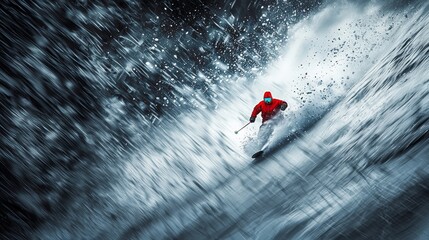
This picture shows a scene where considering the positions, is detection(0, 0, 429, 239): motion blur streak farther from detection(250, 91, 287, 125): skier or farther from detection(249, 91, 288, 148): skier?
detection(250, 91, 287, 125): skier

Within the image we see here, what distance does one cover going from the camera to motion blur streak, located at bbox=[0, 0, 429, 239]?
3.89 meters

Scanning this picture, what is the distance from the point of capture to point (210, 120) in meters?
14.7

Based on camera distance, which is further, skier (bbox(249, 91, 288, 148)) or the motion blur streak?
skier (bbox(249, 91, 288, 148))

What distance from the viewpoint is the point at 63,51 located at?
10.3 m

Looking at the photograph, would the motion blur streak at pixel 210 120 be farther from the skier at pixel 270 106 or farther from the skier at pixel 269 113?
the skier at pixel 270 106

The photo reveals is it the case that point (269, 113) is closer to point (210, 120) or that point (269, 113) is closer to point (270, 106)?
point (270, 106)

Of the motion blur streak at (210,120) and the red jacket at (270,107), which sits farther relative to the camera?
the red jacket at (270,107)

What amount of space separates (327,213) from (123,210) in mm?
6210

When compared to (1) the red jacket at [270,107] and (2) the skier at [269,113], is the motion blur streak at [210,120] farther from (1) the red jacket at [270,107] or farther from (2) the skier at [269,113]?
(1) the red jacket at [270,107]

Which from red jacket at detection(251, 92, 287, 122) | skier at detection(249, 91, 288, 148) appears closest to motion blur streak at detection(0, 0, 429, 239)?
skier at detection(249, 91, 288, 148)

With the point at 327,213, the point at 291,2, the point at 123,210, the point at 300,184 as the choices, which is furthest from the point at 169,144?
the point at 327,213

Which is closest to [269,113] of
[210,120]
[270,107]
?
[270,107]

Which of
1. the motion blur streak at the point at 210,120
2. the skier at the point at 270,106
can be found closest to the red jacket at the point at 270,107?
the skier at the point at 270,106

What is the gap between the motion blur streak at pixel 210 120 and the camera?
389 cm
